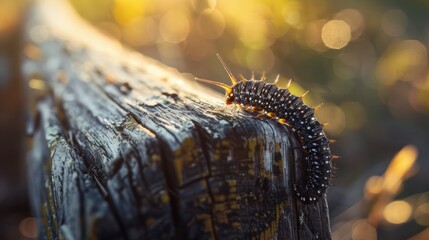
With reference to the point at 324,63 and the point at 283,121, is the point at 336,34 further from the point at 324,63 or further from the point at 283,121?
the point at 283,121

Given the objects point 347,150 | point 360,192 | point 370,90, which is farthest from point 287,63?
point 360,192

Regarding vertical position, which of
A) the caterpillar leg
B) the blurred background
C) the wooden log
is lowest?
the wooden log

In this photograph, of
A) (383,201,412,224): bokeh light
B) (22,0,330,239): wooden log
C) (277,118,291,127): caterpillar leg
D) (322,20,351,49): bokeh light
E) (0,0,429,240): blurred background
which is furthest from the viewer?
(322,20,351,49): bokeh light

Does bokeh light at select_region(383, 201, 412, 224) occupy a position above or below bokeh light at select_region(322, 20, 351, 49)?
below

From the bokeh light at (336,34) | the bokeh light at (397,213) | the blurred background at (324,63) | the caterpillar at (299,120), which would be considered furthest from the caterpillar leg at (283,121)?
the bokeh light at (336,34)

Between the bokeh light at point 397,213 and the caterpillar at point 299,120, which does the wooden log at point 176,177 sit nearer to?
the caterpillar at point 299,120

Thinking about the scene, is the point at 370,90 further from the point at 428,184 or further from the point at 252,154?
the point at 252,154

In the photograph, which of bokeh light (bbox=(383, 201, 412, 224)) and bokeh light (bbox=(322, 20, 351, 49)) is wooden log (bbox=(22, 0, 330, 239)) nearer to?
bokeh light (bbox=(383, 201, 412, 224))

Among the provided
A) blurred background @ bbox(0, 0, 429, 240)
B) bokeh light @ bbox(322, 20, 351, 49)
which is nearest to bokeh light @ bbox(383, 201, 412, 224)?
blurred background @ bbox(0, 0, 429, 240)
